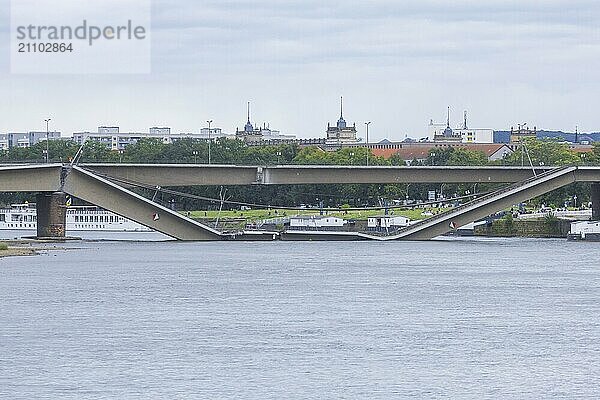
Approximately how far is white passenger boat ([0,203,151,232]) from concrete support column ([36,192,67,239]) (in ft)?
160

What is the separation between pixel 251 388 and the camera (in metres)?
39.8

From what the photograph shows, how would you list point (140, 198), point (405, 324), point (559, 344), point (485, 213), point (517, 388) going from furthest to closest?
1. point (485, 213)
2. point (140, 198)
3. point (405, 324)
4. point (559, 344)
5. point (517, 388)

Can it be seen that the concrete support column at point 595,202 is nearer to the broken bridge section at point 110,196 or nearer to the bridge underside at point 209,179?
the bridge underside at point 209,179

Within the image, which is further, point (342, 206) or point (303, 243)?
point (342, 206)

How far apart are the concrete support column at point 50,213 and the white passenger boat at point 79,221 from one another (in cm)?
4885

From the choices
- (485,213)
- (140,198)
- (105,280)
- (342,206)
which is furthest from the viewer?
(342,206)

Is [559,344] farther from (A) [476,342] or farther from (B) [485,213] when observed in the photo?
(B) [485,213]

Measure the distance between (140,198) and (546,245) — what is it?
29.9 m

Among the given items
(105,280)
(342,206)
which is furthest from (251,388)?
(342,206)

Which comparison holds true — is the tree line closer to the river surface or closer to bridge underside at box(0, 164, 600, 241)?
bridge underside at box(0, 164, 600, 241)

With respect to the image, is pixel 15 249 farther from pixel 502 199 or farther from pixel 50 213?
pixel 502 199

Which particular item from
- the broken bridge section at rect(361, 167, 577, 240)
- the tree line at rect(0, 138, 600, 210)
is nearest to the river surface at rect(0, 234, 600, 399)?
the broken bridge section at rect(361, 167, 577, 240)

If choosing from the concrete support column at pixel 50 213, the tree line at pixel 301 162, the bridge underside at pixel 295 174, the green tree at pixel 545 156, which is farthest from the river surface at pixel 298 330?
the green tree at pixel 545 156

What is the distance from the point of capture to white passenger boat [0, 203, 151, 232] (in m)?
168
